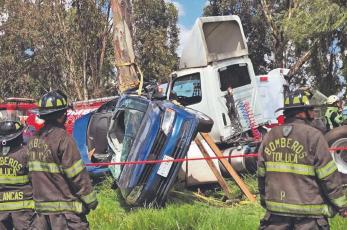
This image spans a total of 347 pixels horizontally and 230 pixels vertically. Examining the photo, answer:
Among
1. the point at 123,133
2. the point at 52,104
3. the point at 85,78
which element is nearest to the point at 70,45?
the point at 85,78

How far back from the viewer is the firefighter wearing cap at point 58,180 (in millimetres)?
4406

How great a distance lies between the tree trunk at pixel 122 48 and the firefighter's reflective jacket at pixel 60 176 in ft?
22.2

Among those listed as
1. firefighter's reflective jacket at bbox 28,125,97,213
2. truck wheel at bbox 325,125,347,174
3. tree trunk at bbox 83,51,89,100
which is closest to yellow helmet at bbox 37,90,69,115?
firefighter's reflective jacket at bbox 28,125,97,213

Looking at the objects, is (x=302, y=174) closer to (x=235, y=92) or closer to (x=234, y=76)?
(x=235, y=92)

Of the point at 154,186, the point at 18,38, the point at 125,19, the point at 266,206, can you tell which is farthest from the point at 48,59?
the point at 266,206

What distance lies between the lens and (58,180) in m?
4.47

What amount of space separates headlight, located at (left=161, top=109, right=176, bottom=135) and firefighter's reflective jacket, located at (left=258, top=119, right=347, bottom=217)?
121 inches

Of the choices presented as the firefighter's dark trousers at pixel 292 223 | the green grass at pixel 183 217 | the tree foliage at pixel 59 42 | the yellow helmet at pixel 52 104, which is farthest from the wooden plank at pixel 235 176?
the tree foliage at pixel 59 42

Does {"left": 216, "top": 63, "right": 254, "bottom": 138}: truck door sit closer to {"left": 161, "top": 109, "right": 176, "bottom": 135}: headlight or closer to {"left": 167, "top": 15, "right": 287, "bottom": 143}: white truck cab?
{"left": 167, "top": 15, "right": 287, "bottom": 143}: white truck cab

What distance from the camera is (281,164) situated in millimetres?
4043

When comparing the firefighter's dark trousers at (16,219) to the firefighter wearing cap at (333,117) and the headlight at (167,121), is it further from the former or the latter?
the firefighter wearing cap at (333,117)

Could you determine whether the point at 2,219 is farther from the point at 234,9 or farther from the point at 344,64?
the point at 234,9

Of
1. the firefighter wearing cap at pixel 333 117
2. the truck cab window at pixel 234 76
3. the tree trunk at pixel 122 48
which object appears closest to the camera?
the firefighter wearing cap at pixel 333 117

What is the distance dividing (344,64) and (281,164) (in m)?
13.0
